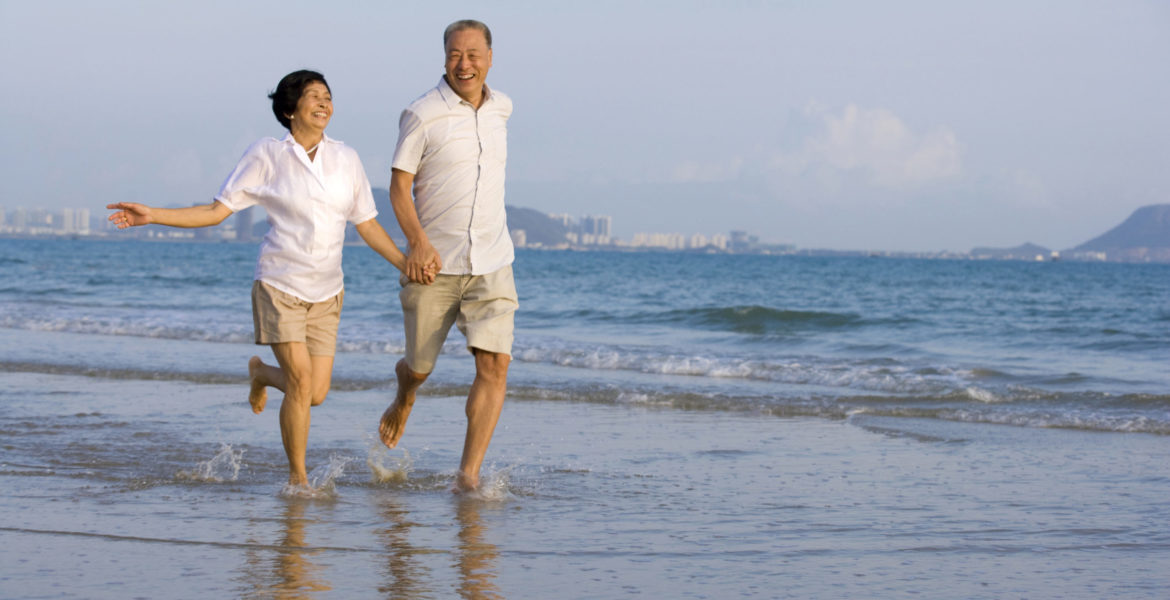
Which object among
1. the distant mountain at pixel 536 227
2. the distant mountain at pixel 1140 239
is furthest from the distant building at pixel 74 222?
the distant mountain at pixel 1140 239

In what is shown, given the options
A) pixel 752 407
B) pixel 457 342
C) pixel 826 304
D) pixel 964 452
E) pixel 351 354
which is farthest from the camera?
pixel 826 304

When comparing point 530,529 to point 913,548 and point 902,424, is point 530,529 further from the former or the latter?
point 902,424

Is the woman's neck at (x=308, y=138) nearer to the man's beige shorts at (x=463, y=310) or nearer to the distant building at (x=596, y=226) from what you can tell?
the man's beige shorts at (x=463, y=310)

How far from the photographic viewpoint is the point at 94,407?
7.74 metres

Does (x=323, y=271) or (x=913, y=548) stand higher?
(x=323, y=271)

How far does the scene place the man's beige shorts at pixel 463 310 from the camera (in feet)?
15.7

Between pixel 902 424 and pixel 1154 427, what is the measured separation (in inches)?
69.1

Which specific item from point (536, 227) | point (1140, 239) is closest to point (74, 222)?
point (536, 227)

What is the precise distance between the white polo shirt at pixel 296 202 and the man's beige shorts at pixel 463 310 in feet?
1.36

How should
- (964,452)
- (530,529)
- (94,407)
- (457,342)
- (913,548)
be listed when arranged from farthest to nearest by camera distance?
1. (457,342)
2. (94,407)
3. (964,452)
4. (530,529)
5. (913,548)

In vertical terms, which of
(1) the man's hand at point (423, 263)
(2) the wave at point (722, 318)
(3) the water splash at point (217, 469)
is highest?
(1) the man's hand at point (423, 263)

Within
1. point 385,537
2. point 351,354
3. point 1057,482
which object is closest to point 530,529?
point 385,537

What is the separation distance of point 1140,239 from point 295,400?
14643cm

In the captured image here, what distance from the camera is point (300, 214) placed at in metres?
4.45
